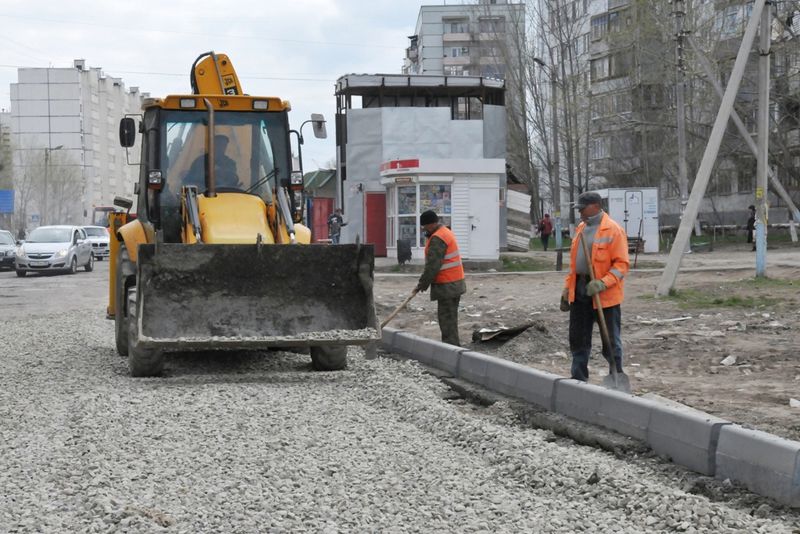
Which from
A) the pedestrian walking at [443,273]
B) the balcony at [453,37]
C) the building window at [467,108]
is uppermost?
the balcony at [453,37]

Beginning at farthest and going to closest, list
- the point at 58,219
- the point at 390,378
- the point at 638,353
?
the point at 58,219
the point at 638,353
the point at 390,378

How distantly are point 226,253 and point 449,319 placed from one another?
315 cm

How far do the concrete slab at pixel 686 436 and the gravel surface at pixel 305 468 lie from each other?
205mm

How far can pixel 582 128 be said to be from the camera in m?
56.6

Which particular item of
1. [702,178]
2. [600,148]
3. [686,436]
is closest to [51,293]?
[702,178]

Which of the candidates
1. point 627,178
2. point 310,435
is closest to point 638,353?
point 310,435

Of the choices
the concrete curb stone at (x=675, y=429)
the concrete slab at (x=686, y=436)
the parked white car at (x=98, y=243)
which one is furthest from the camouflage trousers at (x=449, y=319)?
the parked white car at (x=98, y=243)

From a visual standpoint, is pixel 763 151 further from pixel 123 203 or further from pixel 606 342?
pixel 606 342

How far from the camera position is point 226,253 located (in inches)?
437

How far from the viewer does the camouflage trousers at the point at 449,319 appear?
43.2 feet

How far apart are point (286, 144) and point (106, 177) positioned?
426ft

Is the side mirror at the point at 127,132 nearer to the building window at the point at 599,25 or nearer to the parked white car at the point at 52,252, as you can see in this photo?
the parked white car at the point at 52,252

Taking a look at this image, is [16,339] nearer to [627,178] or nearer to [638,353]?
[638,353]

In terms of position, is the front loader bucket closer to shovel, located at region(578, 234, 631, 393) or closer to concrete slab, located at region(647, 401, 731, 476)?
shovel, located at region(578, 234, 631, 393)
